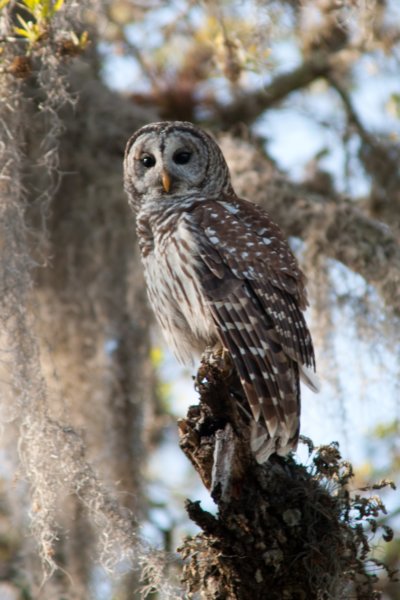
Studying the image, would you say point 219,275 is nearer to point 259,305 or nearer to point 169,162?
point 259,305

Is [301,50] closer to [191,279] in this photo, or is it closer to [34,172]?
[34,172]

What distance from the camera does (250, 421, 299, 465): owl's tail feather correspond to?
11.6ft

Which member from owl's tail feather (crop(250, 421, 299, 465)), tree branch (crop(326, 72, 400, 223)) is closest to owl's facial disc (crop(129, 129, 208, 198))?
owl's tail feather (crop(250, 421, 299, 465))

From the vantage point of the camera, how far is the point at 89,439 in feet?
18.7

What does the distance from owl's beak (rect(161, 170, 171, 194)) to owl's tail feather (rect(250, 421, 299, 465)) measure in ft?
4.48

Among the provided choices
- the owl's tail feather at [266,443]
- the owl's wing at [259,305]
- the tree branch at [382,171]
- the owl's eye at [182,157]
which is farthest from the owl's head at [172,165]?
the tree branch at [382,171]

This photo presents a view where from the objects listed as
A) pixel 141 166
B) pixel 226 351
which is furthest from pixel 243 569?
pixel 141 166

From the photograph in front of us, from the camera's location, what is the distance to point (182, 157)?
4934mm

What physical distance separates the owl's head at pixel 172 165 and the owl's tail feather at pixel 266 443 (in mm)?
1448

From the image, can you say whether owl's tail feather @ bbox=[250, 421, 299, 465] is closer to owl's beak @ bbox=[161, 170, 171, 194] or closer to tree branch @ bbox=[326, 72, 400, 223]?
owl's beak @ bbox=[161, 170, 171, 194]

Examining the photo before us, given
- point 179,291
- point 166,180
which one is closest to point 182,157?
point 166,180

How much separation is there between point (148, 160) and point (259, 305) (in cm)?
110

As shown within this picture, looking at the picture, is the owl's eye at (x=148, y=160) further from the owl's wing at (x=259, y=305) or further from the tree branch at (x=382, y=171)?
the tree branch at (x=382, y=171)

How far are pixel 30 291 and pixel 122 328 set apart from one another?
1.34 meters
